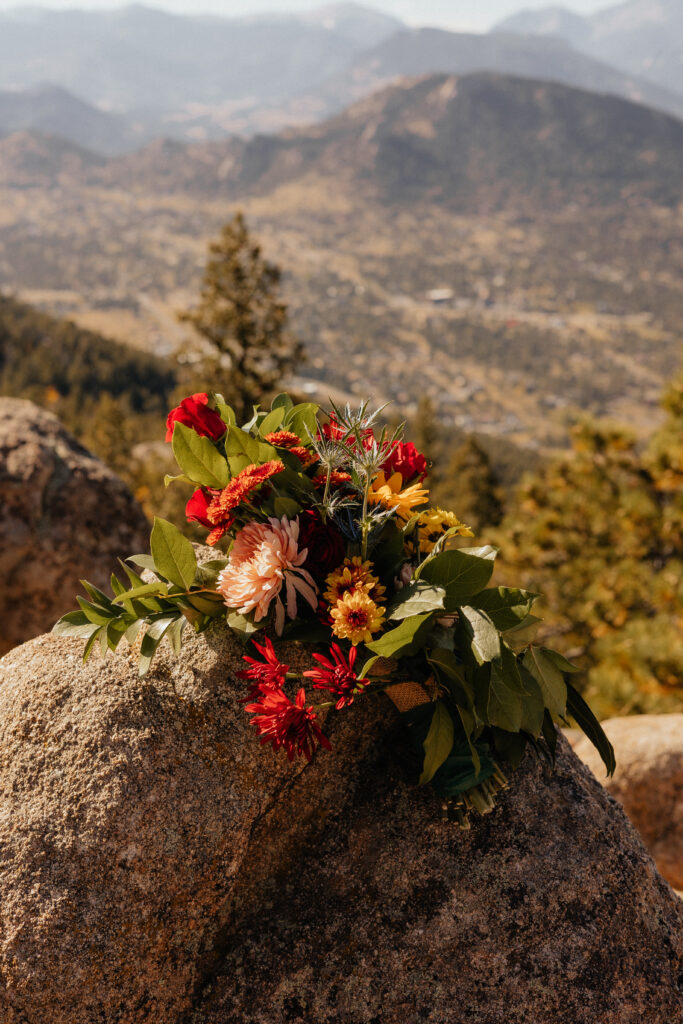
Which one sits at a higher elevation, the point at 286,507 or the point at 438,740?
the point at 286,507

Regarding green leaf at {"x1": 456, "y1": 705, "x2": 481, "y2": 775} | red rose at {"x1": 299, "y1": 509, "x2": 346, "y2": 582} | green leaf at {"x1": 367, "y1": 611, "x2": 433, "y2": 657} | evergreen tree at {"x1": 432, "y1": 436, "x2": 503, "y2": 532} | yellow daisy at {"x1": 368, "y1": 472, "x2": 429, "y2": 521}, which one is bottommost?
evergreen tree at {"x1": 432, "y1": 436, "x2": 503, "y2": 532}

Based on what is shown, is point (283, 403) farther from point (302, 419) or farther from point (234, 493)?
point (234, 493)

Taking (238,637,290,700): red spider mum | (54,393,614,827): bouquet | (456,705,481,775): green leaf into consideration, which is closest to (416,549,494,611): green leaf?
(54,393,614,827): bouquet

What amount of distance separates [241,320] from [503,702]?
1544 centimetres

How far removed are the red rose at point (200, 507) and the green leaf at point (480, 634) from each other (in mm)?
1124

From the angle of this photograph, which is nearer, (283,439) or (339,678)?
(339,678)

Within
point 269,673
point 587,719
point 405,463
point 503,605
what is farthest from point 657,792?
point 269,673

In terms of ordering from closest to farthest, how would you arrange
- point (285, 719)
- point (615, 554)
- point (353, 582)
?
point (285, 719), point (353, 582), point (615, 554)

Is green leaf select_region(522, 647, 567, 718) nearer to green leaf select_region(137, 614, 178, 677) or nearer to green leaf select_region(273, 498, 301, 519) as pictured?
green leaf select_region(273, 498, 301, 519)

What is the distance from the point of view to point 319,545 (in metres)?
2.58

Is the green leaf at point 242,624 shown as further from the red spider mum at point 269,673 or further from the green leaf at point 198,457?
the green leaf at point 198,457

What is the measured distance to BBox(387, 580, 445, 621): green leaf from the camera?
2.33 metres

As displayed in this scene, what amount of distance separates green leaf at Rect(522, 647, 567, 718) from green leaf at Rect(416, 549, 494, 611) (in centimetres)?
57

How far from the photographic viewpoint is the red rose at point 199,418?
2.78 metres
